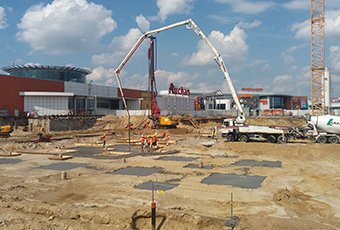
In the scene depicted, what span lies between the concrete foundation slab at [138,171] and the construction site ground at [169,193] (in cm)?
16

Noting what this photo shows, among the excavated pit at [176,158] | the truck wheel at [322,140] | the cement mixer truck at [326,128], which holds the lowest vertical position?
the excavated pit at [176,158]

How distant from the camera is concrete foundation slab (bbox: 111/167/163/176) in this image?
17.6 meters

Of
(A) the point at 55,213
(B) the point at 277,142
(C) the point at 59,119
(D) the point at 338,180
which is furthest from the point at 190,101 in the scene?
(A) the point at 55,213

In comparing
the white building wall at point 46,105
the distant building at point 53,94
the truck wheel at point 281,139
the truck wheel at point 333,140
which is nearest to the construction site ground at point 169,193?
the truck wheel at point 333,140

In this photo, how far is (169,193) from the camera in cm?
1312

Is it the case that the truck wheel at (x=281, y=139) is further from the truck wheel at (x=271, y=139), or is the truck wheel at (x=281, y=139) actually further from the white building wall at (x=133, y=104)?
the white building wall at (x=133, y=104)

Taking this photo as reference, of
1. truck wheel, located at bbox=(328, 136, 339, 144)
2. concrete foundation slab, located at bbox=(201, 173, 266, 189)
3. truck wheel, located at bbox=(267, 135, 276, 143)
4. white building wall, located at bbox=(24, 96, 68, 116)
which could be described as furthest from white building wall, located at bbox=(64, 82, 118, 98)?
concrete foundation slab, located at bbox=(201, 173, 266, 189)

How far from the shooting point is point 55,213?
10609 millimetres

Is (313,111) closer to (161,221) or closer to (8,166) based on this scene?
(8,166)

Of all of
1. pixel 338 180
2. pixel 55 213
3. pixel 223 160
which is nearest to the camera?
pixel 55 213

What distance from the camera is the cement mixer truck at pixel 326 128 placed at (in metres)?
30.3

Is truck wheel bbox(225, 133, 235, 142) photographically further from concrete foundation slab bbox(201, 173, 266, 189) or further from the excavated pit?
concrete foundation slab bbox(201, 173, 266, 189)

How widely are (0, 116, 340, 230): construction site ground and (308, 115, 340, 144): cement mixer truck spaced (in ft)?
19.5

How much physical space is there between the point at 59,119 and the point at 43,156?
24.7 meters
